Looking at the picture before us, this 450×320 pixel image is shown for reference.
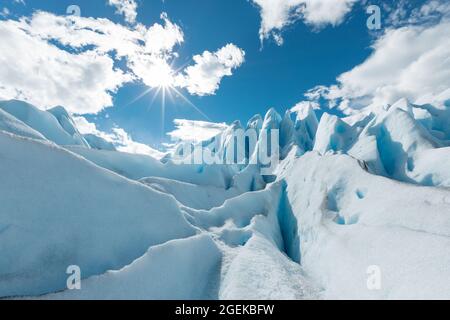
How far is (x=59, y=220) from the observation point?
6.74 m

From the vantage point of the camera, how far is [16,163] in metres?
6.86

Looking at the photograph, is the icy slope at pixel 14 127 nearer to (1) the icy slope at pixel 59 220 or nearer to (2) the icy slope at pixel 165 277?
(1) the icy slope at pixel 59 220

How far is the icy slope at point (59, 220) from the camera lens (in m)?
5.85

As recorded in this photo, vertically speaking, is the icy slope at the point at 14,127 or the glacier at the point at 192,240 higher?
the icy slope at the point at 14,127

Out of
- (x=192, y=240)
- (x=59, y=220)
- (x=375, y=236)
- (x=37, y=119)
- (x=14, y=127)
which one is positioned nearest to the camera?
(x=59, y=220)

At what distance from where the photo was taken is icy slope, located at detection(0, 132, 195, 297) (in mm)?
5848

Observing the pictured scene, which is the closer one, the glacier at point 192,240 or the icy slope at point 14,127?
the glacier at point 192,240

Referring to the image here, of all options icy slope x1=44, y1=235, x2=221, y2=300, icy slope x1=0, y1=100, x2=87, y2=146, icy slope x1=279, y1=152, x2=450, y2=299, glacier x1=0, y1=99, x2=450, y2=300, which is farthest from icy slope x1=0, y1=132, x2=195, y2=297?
icy slope x1=0, y1=100, x2=87, y2=146

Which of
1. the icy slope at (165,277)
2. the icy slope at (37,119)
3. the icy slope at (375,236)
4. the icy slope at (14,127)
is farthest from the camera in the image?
the icy slope at (37,119)

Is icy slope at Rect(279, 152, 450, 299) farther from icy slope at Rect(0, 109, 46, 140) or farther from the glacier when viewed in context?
icy slope at Rect(0, 109, 46, 140)

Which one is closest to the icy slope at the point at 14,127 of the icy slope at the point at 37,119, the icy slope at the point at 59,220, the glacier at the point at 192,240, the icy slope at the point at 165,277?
the glacier at the point at 192,240

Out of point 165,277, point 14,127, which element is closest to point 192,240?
point 165,277

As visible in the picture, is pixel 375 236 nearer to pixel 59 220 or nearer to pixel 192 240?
pixel 192 240
